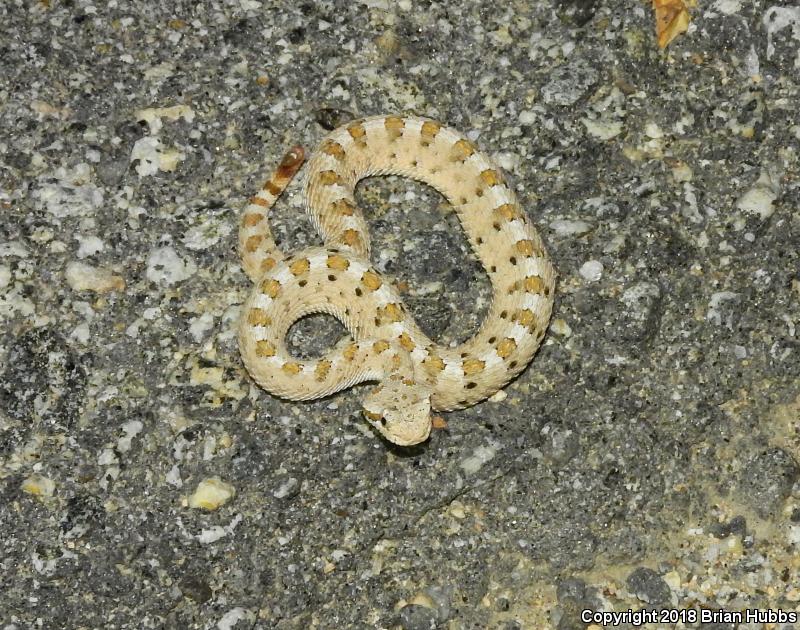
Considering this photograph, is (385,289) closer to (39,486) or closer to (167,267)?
(167,267)

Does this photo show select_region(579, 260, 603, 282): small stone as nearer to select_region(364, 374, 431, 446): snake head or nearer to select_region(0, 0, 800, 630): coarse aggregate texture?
select_region(0, 0, 800, 630): coarse aggregate texture

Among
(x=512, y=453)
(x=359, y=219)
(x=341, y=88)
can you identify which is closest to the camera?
(x=512, y=453)

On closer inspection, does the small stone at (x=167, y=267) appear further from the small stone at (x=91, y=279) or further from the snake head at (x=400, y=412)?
the snake head at (x=400, y=412)

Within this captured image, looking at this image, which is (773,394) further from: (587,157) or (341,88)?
(341,88)

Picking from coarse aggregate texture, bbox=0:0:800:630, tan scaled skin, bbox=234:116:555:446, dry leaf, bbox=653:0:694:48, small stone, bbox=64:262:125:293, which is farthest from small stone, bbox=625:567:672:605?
dry leaf, bbox=653:0:694:48

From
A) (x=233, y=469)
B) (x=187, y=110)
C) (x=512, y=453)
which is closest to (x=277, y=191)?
(x=187, y=110)
